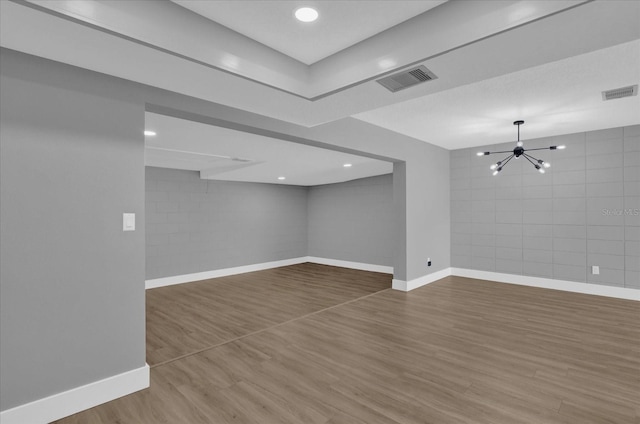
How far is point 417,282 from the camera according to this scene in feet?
18.3

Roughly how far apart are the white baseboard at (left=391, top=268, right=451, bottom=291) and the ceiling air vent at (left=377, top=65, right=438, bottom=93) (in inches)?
144

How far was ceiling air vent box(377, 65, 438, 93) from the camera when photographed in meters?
2.31

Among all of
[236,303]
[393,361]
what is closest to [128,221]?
[393,361]

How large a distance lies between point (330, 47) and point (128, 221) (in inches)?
81.5

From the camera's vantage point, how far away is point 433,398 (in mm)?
2312

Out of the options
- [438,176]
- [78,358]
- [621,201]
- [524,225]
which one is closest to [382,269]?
[438,176]

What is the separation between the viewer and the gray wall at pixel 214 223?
6.12m

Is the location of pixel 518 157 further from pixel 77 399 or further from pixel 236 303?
pixel 77 399

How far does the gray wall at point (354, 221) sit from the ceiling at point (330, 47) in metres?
4.24

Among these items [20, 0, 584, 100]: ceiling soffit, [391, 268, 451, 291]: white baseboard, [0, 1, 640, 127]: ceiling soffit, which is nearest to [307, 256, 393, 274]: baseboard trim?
[391, 268, 451, 291]: white baseboard

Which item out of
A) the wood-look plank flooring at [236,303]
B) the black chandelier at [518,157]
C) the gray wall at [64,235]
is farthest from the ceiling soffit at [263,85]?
the black chandelier at [518,157]

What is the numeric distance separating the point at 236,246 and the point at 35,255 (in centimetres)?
536

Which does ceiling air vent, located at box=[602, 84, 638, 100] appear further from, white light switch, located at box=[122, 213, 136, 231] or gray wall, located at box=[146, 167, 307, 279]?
gray wall, located at box=[146, 167, 307, 279]

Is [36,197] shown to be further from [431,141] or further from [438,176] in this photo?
[438,176]
